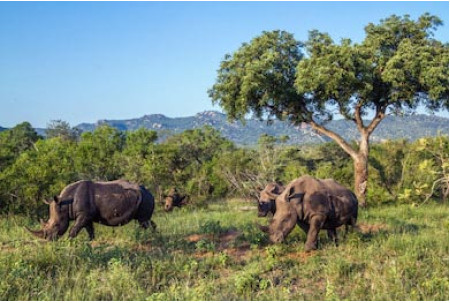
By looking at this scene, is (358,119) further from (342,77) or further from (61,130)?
(61,130)

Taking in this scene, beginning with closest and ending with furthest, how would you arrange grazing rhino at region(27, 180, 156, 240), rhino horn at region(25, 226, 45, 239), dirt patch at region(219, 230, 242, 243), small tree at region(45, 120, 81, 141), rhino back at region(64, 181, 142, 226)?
rhino horn at region(25, 226, 45, 239) < grazing rhino at region(27, 180, 156, 240) < rhino back at region(64, 181, 142, 226) < dirt patch at region(219, 230, 242, 243) < small tree at region(45, 120, 81, 141)

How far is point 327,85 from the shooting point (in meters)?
15.4

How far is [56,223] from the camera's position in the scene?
30.2ft

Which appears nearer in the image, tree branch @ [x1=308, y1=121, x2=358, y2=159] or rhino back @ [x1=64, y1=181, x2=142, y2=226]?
rhino back @ [x1=64, y1=181, x2=142, y2=226]

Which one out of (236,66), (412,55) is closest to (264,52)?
(236,66)

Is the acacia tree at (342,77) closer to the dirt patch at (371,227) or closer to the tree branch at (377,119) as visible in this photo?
the tree branch at (377,119)

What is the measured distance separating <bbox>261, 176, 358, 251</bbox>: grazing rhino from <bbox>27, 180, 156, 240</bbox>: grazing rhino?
120 inches

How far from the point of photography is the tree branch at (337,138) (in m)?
17.6

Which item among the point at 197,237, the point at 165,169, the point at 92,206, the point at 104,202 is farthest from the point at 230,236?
the point at 165,169

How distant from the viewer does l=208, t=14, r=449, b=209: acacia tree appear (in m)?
15.5

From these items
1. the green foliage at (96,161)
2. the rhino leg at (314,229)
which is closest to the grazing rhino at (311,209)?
the rhino leg at (314,229)

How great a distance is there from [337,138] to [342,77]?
326 cm

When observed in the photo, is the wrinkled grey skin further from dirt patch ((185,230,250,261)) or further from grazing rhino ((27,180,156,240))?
grazing rhino ((27,180,156,240))

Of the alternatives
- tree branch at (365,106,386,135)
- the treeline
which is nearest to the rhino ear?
the treeline
